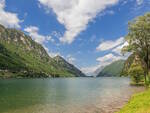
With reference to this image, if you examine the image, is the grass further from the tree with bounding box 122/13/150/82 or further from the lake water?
the tree with bounding box 122/13/150/82

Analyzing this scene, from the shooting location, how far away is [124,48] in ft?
204

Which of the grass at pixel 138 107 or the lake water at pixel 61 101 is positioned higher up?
the grass at pixel 138 107

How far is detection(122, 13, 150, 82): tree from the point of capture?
190 ft

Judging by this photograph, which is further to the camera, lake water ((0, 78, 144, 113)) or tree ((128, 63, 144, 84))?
tree ((128, 63, 144, 84))

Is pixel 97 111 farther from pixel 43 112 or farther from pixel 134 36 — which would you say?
pixel 134 36

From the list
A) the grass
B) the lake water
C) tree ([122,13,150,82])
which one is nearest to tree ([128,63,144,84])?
the lake water

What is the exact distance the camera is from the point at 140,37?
58.8m

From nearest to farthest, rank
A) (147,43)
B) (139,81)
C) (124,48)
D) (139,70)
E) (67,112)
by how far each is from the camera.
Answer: (67,112) → (147,43) → (124,48) → (139,70) → (139,81)

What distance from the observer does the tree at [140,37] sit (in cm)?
5791

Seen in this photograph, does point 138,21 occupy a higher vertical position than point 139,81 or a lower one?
higher

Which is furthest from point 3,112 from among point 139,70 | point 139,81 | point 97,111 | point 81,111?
point 139,81

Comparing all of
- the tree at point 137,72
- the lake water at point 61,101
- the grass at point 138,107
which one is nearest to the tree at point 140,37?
the lake water at point 61,101

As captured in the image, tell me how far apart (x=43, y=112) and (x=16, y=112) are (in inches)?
223

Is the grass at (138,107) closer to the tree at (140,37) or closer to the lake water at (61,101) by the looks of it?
the lake water at (61,101)
